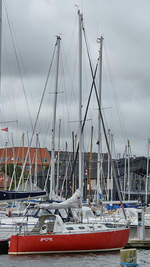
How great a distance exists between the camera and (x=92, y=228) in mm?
31375

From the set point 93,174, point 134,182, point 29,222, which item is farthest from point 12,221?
point 134,182

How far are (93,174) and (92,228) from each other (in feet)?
250

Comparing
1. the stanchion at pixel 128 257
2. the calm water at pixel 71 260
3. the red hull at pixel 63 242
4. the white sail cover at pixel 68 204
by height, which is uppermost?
the white sail cover at pixel 68 204

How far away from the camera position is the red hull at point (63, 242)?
1190 inches

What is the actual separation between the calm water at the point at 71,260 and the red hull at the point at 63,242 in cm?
38

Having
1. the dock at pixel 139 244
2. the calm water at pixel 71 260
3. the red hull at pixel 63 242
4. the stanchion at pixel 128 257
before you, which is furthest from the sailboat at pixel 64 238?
the stanchion at pixel 128 257

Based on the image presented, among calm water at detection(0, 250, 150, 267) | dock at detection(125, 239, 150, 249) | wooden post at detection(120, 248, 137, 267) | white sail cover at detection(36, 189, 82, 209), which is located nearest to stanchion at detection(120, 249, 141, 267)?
wooden post at detection(120, 248, 137, 267)

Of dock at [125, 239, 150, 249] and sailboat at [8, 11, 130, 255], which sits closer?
sailboat at [8, 11, 130, 255]

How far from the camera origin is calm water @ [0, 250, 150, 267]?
92.6ft

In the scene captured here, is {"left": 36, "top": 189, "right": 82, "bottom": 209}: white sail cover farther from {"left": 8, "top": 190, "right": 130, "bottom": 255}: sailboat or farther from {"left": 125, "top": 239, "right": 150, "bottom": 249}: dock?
{"left": 125, "top": 239, "right": 150, "bottom": 249}: dock

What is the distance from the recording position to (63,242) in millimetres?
30594

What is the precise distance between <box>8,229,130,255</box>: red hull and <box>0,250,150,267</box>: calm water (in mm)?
383

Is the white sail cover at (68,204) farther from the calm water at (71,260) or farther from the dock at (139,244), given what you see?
the dock at (139,244)

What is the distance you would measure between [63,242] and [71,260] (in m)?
1.48
